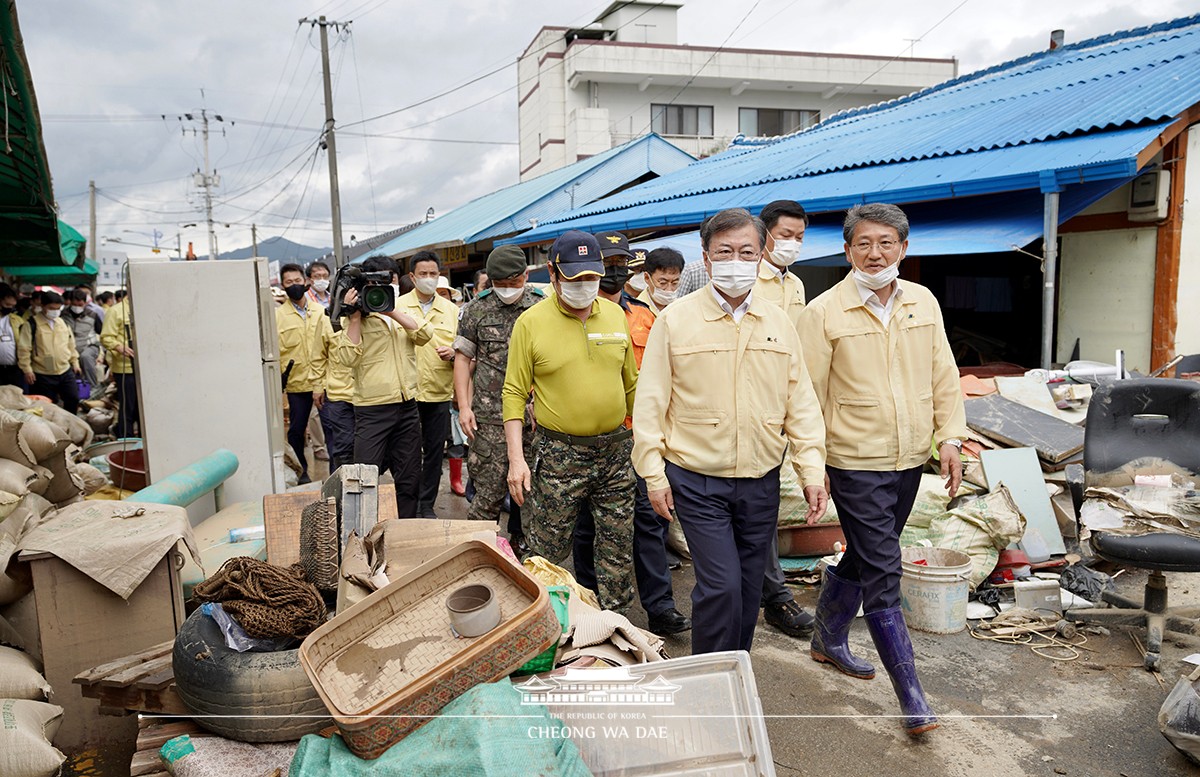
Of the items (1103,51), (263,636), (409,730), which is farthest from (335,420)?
(1103,51)

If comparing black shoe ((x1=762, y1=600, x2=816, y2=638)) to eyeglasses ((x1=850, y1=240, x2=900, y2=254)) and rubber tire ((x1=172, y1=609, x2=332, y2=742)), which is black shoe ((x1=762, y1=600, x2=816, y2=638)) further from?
rubber tire ((x1=172, y1=609, x2=332, y2=742))

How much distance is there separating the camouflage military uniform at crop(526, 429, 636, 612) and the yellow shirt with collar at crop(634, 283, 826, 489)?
0.68 metres

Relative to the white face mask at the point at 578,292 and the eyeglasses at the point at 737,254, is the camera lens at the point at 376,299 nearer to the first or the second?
the white face mask at the point at 578,292

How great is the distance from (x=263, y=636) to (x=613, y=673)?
134 cm

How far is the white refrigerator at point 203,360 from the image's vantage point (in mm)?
5215

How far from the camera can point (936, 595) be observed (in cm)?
425

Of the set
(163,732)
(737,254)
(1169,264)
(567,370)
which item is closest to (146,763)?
(163,732)

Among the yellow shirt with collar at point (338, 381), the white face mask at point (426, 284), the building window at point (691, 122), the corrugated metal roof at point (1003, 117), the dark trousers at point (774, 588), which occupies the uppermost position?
the building window at point (691, 122)

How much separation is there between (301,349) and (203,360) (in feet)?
8.29

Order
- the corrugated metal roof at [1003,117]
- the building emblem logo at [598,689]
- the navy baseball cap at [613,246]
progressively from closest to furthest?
the building emblem logo at [598,689], the navy baseball cap at [613,246], the corrugated metal roof at [1003,117]

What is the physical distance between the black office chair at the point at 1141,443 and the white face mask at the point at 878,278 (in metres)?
1.89

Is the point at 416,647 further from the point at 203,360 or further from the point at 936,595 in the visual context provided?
the point at 203,360

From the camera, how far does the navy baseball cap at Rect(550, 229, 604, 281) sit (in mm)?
3746

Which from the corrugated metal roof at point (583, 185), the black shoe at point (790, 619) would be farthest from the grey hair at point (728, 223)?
the corrugated metal roof at point (583, 185)
